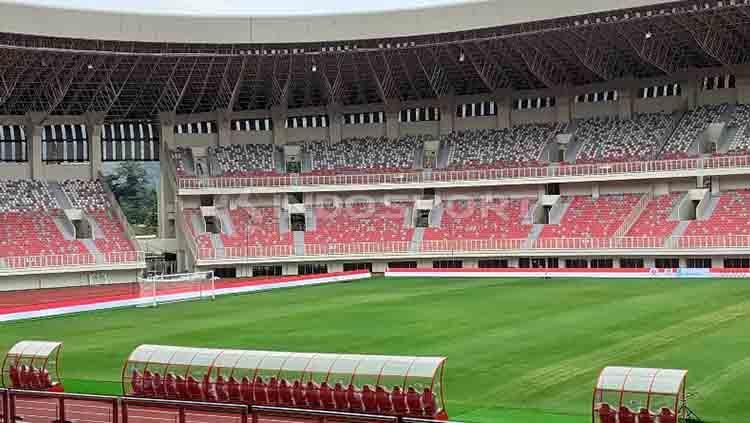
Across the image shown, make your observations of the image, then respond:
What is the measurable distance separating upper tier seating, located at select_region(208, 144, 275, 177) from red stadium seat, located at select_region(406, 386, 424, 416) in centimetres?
6205

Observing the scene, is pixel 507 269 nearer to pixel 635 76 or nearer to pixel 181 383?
pixel 635 76

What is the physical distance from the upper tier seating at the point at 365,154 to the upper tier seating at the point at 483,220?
20.3ft

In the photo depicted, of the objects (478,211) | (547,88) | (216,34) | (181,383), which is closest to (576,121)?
(547,88)

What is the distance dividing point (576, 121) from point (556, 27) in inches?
626

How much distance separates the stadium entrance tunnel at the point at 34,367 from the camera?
22750mm

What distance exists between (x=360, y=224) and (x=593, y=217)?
56.1 feet

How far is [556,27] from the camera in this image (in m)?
62.8

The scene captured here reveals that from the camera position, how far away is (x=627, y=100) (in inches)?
2980

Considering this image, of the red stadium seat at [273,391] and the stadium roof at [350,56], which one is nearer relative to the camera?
the red stadium seat at [273,391]

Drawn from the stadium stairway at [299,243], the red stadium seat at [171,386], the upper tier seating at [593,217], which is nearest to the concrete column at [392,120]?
the stadium stairway at [299,243]

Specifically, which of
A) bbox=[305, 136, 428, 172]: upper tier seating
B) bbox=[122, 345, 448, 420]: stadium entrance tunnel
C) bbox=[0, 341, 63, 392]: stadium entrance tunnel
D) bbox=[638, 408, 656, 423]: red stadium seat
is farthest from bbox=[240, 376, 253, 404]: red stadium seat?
bbox=[305, 136, 428, 172]: upper tier seating

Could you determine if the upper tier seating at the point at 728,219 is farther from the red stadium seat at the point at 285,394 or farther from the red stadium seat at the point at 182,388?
the red stadium seat at the point at 182,388

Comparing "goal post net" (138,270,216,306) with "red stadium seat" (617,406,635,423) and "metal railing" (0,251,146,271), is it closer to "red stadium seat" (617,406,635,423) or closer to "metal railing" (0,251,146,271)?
"metal railing" (0,251,146,271)

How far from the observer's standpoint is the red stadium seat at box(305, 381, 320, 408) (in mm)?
19172
